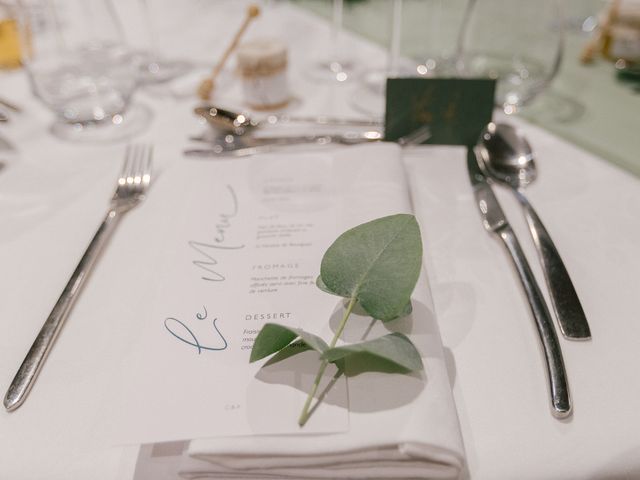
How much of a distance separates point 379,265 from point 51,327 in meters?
0.30

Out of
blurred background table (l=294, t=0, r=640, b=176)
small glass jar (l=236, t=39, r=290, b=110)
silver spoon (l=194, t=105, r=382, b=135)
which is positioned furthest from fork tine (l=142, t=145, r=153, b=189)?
blurred background table (l=294, t=0, r=640, b=176)

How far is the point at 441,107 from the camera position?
687 mm

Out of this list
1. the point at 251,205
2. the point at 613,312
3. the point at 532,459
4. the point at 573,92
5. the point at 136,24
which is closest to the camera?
the point at 532,459

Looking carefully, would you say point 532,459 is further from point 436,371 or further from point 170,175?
point 170,175

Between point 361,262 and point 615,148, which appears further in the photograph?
point 615,148

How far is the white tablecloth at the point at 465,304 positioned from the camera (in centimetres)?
37

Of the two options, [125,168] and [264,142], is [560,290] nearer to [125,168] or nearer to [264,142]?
[264,142]

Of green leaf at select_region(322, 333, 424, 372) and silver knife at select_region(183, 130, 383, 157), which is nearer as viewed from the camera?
green leaf at select_region(322, 333, 424, 372)

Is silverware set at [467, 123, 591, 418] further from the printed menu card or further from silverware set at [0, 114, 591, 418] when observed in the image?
the printed menu card

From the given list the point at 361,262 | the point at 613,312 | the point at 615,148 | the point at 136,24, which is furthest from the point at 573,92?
the point at 136,24

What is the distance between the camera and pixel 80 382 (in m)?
0.42

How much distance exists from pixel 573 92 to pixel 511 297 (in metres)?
Answer: 0.55

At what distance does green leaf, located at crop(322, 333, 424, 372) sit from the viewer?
0.34 metres

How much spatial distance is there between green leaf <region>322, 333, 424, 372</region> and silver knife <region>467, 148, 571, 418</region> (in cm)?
12
